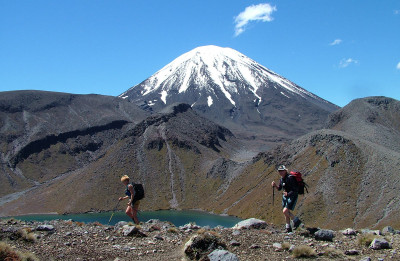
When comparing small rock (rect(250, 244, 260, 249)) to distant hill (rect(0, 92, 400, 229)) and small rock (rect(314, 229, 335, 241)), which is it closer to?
small rock (rect(314, 229, 335, 241))

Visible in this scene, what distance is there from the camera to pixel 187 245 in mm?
10922

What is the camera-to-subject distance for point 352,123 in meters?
138

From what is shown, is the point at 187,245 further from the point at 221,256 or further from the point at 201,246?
the point at 221,256

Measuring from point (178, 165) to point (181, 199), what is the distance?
21653 mm

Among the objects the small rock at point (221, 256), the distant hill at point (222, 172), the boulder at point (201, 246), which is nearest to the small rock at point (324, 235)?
the boulder at point (201, 246)

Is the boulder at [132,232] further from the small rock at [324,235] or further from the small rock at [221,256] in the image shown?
the small rock at [324,235]

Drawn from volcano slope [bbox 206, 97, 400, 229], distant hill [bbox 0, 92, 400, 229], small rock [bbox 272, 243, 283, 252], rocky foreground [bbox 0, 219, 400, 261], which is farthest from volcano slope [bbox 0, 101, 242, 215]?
small rock [bbox 272, 243, 283, 252]

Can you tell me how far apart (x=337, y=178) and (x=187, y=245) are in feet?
281

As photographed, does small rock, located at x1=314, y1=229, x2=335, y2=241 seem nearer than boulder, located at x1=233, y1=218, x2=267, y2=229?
Yes

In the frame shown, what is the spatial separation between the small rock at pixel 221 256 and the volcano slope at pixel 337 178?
45.0 meters

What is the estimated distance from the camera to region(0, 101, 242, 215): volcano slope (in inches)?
5468

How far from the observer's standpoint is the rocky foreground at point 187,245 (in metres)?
10.6

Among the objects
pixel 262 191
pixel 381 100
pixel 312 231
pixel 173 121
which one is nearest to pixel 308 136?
pixel 262 191

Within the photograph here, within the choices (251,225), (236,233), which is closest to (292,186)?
(251,225)
